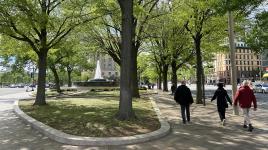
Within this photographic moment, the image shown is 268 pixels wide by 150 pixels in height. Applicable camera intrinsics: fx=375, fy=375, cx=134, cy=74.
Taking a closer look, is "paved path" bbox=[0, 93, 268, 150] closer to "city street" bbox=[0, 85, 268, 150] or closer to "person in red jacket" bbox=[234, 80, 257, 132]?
"city street" bbox=[0, 85, 268, 150]

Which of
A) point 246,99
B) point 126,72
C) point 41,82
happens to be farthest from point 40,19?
point 246,99

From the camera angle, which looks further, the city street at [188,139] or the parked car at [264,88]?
the parked car at [264,88]

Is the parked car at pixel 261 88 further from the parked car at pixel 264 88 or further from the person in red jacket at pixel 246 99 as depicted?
the person in red jacket at pixel 246 99

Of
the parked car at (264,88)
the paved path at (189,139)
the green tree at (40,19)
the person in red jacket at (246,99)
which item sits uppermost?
the green tree at (40,19)

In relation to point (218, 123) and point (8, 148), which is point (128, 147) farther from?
point (218, 123)

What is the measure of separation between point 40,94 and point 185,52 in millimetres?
24170

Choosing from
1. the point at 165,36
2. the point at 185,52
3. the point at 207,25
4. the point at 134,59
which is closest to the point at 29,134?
the point at 207,25

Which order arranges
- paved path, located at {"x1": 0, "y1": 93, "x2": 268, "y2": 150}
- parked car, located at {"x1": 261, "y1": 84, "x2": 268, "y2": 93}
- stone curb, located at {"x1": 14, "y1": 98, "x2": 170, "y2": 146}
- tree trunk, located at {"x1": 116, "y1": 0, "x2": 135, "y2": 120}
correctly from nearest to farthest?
paved path, located at {"x1": 0, "y1": 93, "x2": 268, "y2": 150} → stone curb, located at {"x1": 14, "y1": 98, "x2": 170, "y2": 146} → tree trunk, located at {"x1": 116, "y1": 0, "x2": 135, "y2": 120} → parked car, located at {"x1": 261, "y1": 84, "x2": 268, "y2": 93}

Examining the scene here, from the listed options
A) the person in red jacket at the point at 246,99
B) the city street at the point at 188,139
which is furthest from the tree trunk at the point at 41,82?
the person in red jacket at the point at 246,99

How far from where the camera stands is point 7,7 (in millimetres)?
19609

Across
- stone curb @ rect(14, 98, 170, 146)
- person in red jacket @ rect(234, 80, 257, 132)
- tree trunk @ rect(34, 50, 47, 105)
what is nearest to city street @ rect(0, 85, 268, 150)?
stone curb @ rect(14, 98, 170, 146)

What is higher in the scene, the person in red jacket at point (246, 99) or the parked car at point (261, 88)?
the parked car at point (261, 88)

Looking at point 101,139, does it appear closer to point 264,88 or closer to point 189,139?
point 189,139

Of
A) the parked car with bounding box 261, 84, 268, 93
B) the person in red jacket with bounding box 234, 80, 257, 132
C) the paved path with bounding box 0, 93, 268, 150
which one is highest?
the parked car with bounding box 261, 84, 268, 93
